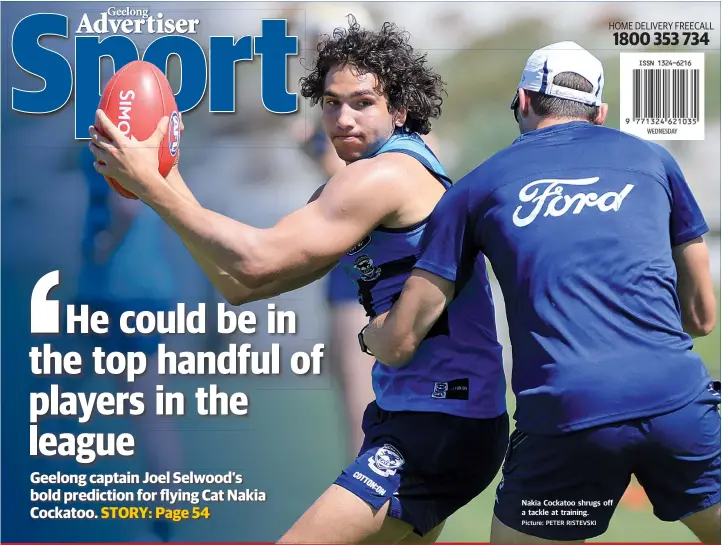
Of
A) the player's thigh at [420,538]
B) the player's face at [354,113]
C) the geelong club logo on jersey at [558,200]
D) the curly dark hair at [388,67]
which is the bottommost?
the player's thigh at [420,538]

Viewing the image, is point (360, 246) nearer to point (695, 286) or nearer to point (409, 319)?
Result: point (409, 319)

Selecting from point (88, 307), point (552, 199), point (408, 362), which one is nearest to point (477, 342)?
point (408, 362)

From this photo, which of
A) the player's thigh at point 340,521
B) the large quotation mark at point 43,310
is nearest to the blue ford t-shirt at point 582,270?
the player's thigh at point 340,521

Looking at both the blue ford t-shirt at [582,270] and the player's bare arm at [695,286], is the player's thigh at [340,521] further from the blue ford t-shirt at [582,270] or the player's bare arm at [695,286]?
the player's bare arm at [695,286]

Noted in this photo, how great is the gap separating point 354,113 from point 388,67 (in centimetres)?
25

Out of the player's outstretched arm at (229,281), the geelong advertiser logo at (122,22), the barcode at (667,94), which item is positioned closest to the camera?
the player's outstretched arm at (229,281)

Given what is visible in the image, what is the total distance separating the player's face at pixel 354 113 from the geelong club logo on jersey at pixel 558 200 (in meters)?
0.78

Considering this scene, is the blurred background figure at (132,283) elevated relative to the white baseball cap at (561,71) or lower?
lower

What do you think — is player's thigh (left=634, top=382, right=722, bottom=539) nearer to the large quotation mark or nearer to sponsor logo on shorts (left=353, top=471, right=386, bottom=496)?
sponsor logo on shorts (left=353, top=471, right=386, bottom=496)

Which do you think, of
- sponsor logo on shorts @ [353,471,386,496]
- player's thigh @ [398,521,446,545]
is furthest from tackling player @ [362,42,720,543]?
player's thigh @ [398,521,446,545]

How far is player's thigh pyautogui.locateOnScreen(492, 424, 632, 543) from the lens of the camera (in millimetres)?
2924

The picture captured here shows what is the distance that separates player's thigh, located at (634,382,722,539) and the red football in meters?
1.82

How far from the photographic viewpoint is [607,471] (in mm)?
2949

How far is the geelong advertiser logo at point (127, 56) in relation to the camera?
173 inches
